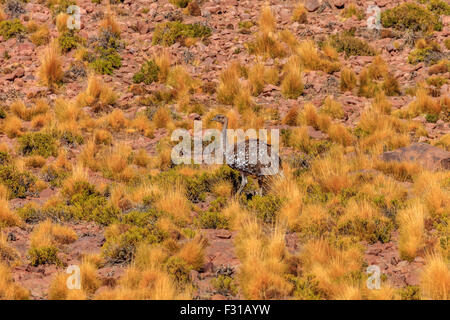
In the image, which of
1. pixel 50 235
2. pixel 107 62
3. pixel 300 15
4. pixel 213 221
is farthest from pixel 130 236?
pixel 300 15

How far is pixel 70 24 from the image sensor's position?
2014cm

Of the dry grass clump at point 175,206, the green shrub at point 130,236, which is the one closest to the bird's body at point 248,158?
the dry grass clump at point 175,206

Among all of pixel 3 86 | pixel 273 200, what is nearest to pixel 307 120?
pixel 273 200

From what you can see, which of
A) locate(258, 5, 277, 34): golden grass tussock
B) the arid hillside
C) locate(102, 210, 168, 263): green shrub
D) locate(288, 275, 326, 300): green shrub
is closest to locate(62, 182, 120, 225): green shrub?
the arid hillside

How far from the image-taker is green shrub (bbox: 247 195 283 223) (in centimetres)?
1091

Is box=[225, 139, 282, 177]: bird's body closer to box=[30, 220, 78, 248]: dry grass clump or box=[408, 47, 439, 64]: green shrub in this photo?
box=[30, 220, 78, 248]: dry grass clump

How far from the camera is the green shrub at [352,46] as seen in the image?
19.1 metres

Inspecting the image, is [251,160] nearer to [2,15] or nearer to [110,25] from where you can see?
[110,25]

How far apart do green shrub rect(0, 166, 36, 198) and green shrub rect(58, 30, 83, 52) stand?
7283mm

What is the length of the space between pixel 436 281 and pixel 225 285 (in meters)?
2.81

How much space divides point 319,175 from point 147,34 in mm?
10068

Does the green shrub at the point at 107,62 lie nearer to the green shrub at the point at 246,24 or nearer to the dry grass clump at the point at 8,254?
the green shrub at the point at 246,24

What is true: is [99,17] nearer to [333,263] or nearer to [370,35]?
[370,35]

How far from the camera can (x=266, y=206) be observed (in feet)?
36.6
